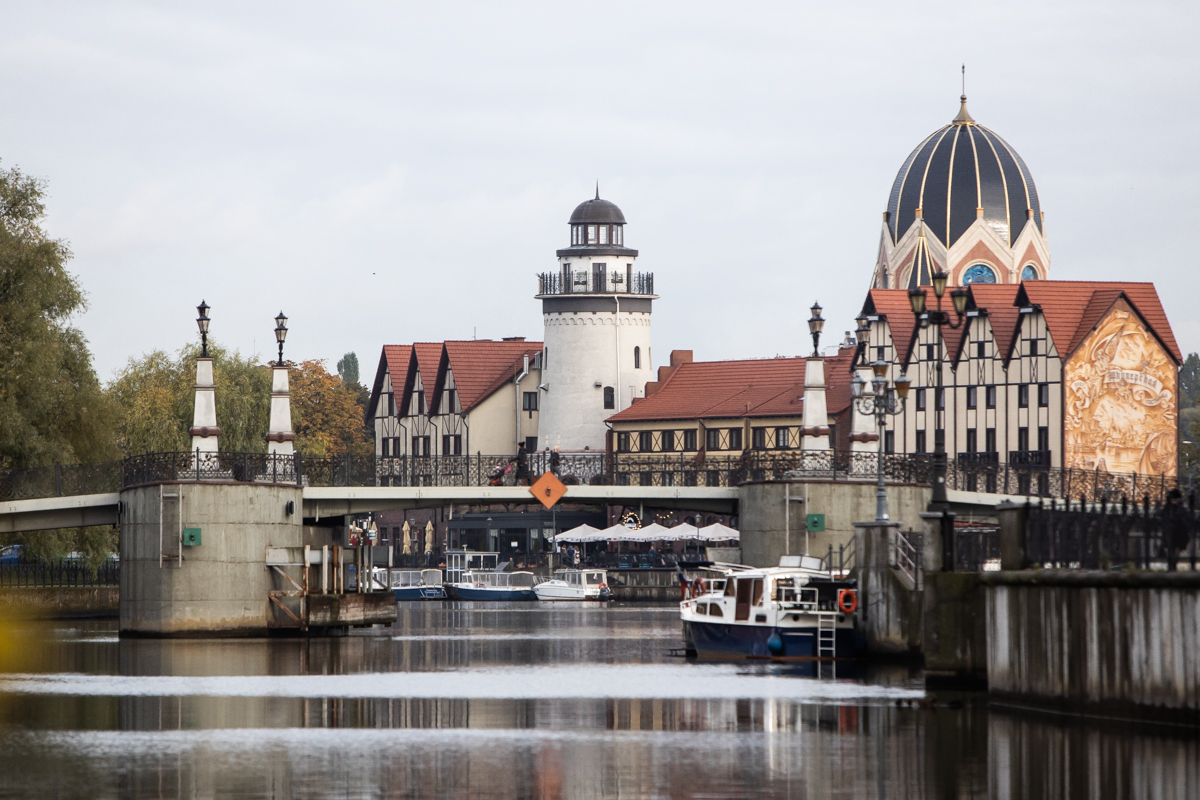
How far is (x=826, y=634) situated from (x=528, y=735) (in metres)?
19.2

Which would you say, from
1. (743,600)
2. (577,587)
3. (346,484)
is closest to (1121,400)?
(577,587)

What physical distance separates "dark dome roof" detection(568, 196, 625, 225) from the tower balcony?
2.68 m

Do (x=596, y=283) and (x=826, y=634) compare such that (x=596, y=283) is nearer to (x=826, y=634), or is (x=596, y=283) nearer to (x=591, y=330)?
(x=591, y=330)

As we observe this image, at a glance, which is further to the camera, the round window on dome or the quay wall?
the round window on dome

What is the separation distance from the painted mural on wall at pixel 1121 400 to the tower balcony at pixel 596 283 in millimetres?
23197

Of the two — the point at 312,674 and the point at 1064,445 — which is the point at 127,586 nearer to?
the point at 312,674

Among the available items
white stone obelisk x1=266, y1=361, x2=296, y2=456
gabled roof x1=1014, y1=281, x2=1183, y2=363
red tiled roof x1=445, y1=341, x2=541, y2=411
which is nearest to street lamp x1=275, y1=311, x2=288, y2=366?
white stone obelisk x1=266, y1=361, x2=296, y2=456

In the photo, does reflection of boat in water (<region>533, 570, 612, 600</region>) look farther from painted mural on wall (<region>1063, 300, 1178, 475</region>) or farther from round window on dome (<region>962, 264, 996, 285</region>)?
round window on dome (<region>962, 264, 996, 285</region>)

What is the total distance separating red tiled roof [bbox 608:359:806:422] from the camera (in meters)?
116

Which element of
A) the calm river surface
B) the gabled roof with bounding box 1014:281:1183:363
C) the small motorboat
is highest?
the gabled roof with bounding box 1014:281:1183:363

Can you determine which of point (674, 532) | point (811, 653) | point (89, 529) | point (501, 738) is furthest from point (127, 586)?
point (674, 532)

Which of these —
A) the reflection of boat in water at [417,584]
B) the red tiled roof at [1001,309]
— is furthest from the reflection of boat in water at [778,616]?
the red tiled roof at [1001,309]

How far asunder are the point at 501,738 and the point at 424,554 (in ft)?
325

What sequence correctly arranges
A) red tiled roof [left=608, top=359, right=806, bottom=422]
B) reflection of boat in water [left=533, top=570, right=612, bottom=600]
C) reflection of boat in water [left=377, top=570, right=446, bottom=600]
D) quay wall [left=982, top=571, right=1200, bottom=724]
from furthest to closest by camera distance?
red tiled roof [left=608, top=359, right=806, bottom=422] < reflection of boat in water [left=377, top=570, right=446, bottom=600] < reflection of boat in water [left=533, top=570, right=612, bottom=600] < quay wall [left=982, top=571, right=1200, bottom=724]
